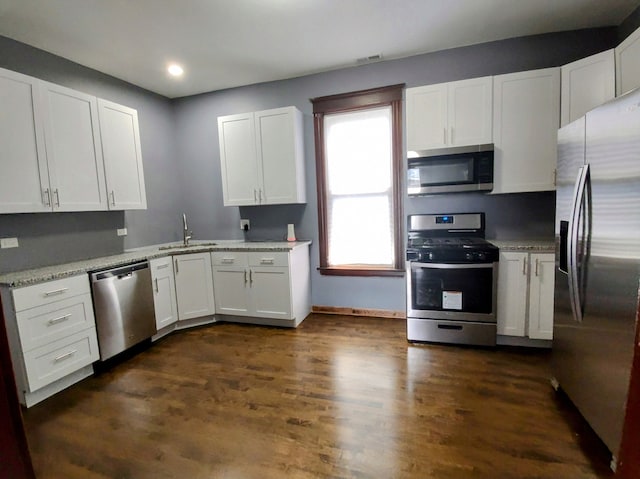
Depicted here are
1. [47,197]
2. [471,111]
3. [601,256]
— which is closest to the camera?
[601,256]

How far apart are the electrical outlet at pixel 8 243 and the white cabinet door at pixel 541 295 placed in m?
4.32

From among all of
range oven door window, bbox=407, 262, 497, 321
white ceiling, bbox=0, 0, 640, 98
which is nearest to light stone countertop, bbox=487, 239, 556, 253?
range oven door window, bbox=407, 262, 497, 321

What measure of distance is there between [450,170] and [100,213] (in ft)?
11.8

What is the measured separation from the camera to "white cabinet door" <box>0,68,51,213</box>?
2.22 metres

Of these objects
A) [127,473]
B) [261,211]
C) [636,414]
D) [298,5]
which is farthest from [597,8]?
[127,473]

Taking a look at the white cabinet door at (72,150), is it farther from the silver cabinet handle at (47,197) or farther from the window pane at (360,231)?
the window pane at (360,231)

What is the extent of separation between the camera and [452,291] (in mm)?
2791

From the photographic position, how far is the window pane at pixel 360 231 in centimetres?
352

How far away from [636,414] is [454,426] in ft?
4.94

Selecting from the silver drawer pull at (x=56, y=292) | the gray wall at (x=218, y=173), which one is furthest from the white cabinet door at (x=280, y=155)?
the silver drawer pull at (x=56, y=292)

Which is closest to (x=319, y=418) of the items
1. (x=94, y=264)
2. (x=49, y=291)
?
(x=49, y=291)

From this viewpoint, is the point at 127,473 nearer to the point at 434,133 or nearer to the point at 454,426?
the point at 454,426

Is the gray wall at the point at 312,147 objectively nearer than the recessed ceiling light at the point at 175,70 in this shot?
Yes

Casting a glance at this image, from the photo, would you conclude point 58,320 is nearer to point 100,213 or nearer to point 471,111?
point 100,213
